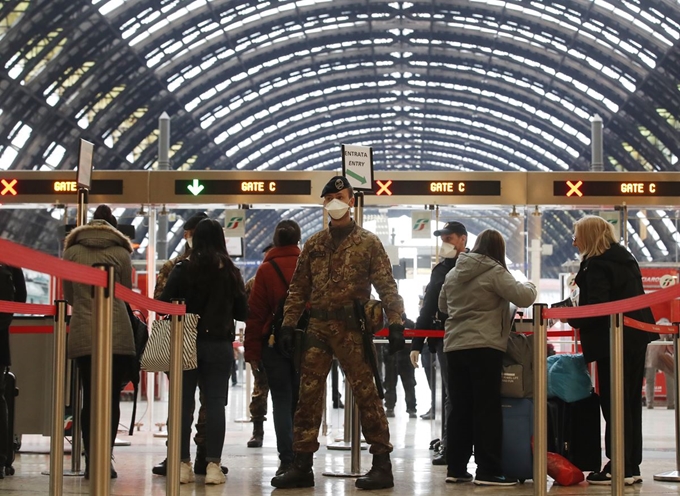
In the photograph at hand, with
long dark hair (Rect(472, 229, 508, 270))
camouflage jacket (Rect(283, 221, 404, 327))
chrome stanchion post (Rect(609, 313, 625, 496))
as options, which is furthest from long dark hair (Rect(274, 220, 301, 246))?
chrome stanchion post (Rect(609, 313, 625, 496))

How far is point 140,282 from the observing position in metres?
19.6

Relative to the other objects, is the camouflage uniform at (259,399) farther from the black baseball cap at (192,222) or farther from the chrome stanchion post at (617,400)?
the chrome stanchion post at (617,400)

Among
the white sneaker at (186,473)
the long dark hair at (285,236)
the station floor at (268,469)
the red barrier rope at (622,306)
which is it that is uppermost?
the long dark hair at (285,236)

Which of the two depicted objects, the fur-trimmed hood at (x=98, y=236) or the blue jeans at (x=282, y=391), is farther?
the blue jeans at (x=282, y=391)

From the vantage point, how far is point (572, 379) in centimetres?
794

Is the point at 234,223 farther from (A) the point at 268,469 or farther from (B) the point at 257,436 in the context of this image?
(A) the point at 268,469

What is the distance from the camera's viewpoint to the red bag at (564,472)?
24.9 ft

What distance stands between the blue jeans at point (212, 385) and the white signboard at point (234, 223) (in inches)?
242

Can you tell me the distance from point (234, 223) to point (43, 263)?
32.1ft

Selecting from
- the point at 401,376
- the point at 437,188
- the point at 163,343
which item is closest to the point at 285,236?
the point at 163,343

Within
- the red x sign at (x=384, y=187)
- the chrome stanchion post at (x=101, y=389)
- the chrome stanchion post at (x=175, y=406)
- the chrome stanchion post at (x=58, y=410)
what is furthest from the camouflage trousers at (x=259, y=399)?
the chrome stanchion post at (x=101, y=389)

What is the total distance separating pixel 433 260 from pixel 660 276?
576cm

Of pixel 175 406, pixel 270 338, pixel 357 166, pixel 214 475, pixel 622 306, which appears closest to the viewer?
pixel 622 306

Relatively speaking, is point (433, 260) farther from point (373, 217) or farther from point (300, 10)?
point (300, 10)
